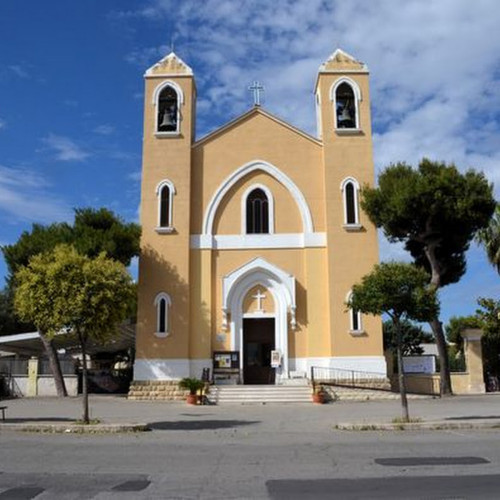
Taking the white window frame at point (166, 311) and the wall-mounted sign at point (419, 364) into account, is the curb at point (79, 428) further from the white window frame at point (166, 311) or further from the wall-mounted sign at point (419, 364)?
the wall-mounted sign at point (419, 364)

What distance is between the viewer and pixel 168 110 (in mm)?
29766

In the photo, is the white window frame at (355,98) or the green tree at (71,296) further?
the white window frame at (355,98)

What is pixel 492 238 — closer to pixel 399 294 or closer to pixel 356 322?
pixel 356 322

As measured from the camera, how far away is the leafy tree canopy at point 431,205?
87.0 ft

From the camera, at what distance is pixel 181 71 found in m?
30.1

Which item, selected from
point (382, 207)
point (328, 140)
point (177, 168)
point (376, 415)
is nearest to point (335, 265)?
point (382, 207)

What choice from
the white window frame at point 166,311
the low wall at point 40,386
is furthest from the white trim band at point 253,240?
the low wall at point 40,386

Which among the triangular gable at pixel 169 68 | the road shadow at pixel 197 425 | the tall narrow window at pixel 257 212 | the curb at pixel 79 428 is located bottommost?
the road shadow at pixel 197 425

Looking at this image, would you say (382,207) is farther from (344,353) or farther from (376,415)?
(376,415)

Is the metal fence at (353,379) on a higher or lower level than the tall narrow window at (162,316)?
lower

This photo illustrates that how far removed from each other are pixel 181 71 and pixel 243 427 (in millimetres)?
18922

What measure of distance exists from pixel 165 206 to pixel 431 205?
11.0 m

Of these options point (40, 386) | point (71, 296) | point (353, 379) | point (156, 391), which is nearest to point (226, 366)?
point (156, 391)

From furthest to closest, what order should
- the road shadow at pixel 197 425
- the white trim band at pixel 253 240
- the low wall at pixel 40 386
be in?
1. the low wall at pixel 40 386
2. the white trim band at pixel 253 240
3. the road shadow at pixel 197 425
